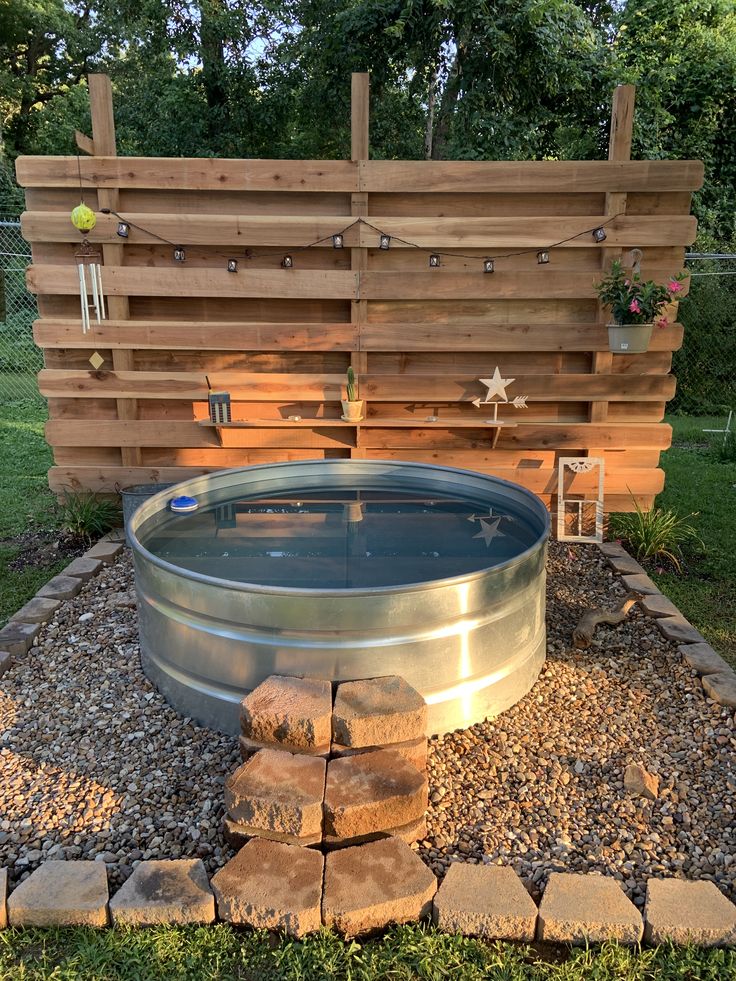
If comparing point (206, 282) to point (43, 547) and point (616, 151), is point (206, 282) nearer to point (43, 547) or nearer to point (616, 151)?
point (43, 547)

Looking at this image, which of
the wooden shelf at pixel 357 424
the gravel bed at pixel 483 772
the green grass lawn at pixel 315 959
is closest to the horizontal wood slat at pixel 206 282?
the wooden shelf at pixel 357 424

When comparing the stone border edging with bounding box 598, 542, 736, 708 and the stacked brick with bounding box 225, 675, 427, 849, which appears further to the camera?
the stone border edging with bounding box 598, 542, 736, 708

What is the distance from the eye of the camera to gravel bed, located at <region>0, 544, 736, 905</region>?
2.39 metres

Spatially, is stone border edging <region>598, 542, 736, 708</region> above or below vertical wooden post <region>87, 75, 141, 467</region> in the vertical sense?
below

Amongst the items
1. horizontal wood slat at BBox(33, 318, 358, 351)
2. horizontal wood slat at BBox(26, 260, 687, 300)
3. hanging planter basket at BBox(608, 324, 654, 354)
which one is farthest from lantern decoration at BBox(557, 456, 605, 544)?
horizontal wood slat at BBox(33, 318, 358, 351)

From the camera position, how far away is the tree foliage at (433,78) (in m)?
9.91

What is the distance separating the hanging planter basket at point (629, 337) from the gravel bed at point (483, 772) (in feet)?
7.09

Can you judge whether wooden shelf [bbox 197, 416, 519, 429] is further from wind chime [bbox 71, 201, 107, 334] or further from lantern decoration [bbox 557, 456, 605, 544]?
wind chime [bbox 71, 201, 107, 334]

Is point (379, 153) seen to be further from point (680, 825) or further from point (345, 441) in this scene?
point (680, 825)

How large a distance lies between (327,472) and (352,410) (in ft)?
1.94

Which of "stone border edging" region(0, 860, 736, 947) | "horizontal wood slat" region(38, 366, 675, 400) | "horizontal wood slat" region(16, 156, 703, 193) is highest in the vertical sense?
"horizontal wood slat" region(16, 156, 703, 193)

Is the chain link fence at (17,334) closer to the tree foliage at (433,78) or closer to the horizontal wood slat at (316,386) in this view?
the tree foliage at (433,78)

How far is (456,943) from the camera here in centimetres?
206

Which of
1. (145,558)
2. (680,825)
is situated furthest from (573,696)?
(145,558)
